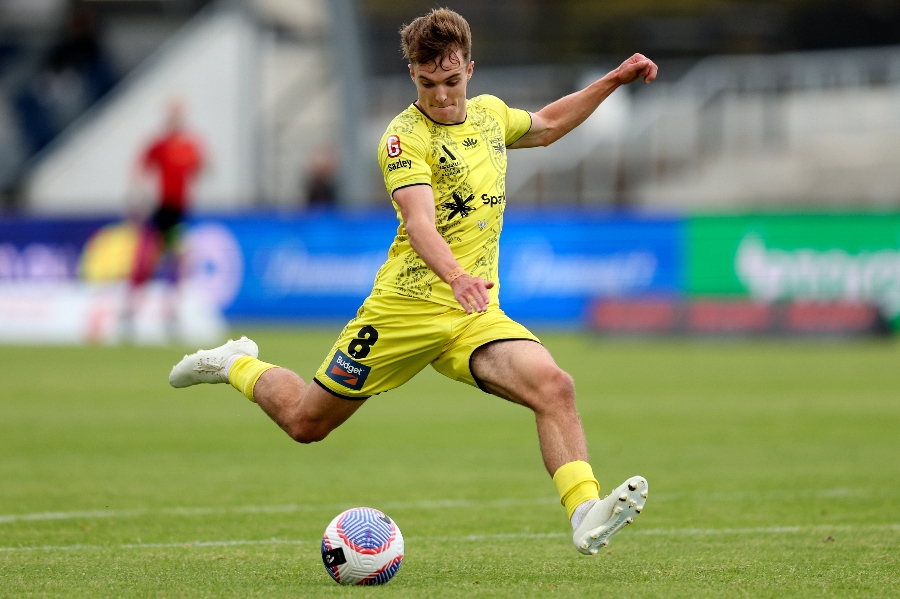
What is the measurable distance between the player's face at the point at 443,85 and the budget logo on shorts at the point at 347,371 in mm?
1200

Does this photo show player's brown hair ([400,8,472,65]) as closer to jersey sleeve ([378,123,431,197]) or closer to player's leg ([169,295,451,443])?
jersey sleeve ([378,123,431,197])

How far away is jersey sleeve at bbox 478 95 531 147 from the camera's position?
684 cm

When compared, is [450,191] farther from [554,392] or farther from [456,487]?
[456,487]

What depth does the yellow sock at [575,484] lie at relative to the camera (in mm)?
5895

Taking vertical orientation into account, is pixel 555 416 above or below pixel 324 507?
above

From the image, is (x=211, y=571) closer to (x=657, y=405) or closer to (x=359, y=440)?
(x=359, y=440)

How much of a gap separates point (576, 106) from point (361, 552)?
2683 mm

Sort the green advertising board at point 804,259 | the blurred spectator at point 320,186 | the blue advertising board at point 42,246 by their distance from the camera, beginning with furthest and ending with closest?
the blurred spectator at point 320,186 → the blue advertising board at point 42,246 → the green advertising board at point 804,259

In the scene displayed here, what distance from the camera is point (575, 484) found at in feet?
19.4

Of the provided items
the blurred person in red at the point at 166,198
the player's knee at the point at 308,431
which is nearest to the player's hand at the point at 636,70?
the player's knee at the point at 308,431

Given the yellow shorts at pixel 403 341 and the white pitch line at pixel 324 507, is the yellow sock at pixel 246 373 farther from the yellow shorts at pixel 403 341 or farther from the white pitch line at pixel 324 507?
the white pitch line at pixel 324 507

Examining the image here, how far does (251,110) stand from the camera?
29250 mm

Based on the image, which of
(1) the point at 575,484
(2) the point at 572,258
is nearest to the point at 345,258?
(2) the point at 572,258

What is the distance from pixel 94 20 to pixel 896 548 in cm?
2733
